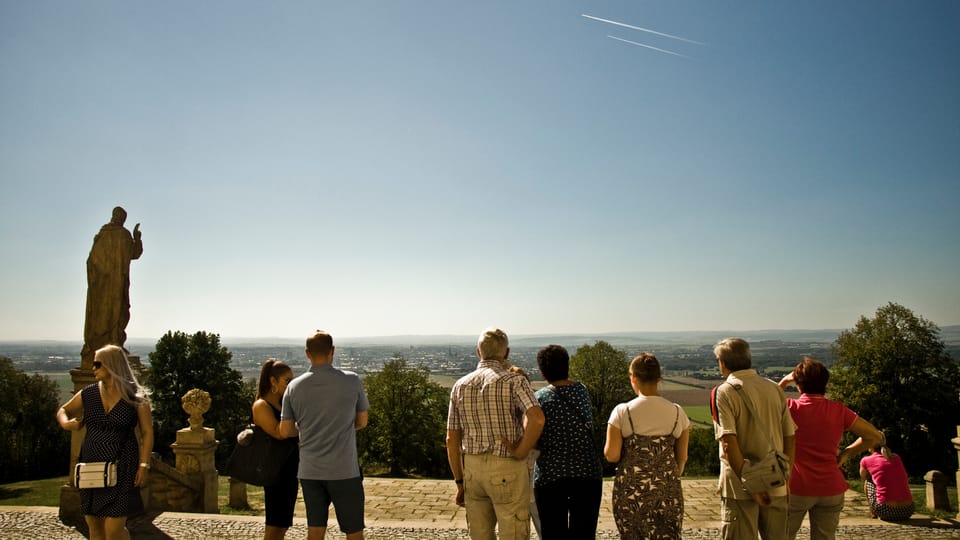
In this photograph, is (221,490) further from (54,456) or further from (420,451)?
(54,456)

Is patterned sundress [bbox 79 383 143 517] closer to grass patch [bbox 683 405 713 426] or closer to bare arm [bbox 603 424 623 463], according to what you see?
bare arm [bbox 603 424 623 463]

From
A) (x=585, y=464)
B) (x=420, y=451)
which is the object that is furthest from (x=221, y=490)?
(x=420, y=451)

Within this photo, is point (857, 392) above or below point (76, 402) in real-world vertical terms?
below

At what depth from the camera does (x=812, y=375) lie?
403 cm

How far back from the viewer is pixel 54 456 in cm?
3080

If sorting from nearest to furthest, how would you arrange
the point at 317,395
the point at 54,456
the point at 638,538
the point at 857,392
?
1. the point at 638,538
2. the point at 317,395
3. the point at 857,392
4. the point at 54,456

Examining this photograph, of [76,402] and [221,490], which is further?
[221,490]

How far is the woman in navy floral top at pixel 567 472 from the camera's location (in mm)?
3701

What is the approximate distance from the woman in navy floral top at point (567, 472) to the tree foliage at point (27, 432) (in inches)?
1414

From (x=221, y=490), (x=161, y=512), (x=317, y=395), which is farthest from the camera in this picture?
(x=221, y=490)

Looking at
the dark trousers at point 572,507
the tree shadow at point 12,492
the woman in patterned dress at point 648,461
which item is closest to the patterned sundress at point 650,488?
the woman in patterned dress at point 648,461

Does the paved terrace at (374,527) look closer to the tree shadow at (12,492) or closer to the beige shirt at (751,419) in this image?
the beige shirt at (751,419)

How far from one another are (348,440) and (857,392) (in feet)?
99.5

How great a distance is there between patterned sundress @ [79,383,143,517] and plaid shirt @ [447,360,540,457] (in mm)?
2531
